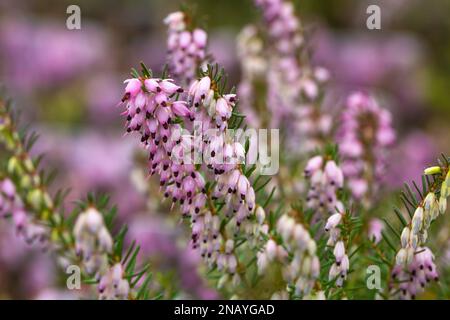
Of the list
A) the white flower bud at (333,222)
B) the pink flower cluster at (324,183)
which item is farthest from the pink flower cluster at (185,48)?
the white flower bud at (333,222)

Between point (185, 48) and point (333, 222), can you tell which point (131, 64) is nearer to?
point (185, 48)

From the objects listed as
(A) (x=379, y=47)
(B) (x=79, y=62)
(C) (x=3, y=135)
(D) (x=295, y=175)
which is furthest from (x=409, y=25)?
(C) (x=3, y=135)

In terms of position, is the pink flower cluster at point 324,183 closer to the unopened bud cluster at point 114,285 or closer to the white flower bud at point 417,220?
the white flower bud at point 417,220

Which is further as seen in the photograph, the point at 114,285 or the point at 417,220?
the point at 114,285

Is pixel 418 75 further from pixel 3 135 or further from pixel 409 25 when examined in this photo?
pixel 3 135

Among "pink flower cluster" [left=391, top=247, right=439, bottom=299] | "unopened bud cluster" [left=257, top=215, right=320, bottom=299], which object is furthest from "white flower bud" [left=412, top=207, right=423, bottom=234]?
"unopened bud cluster" [left=257, top=215, right=320, bottom=299]

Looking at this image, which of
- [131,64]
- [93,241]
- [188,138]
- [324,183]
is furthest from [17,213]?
[131,64]

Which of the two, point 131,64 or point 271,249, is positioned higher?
point 131,64
